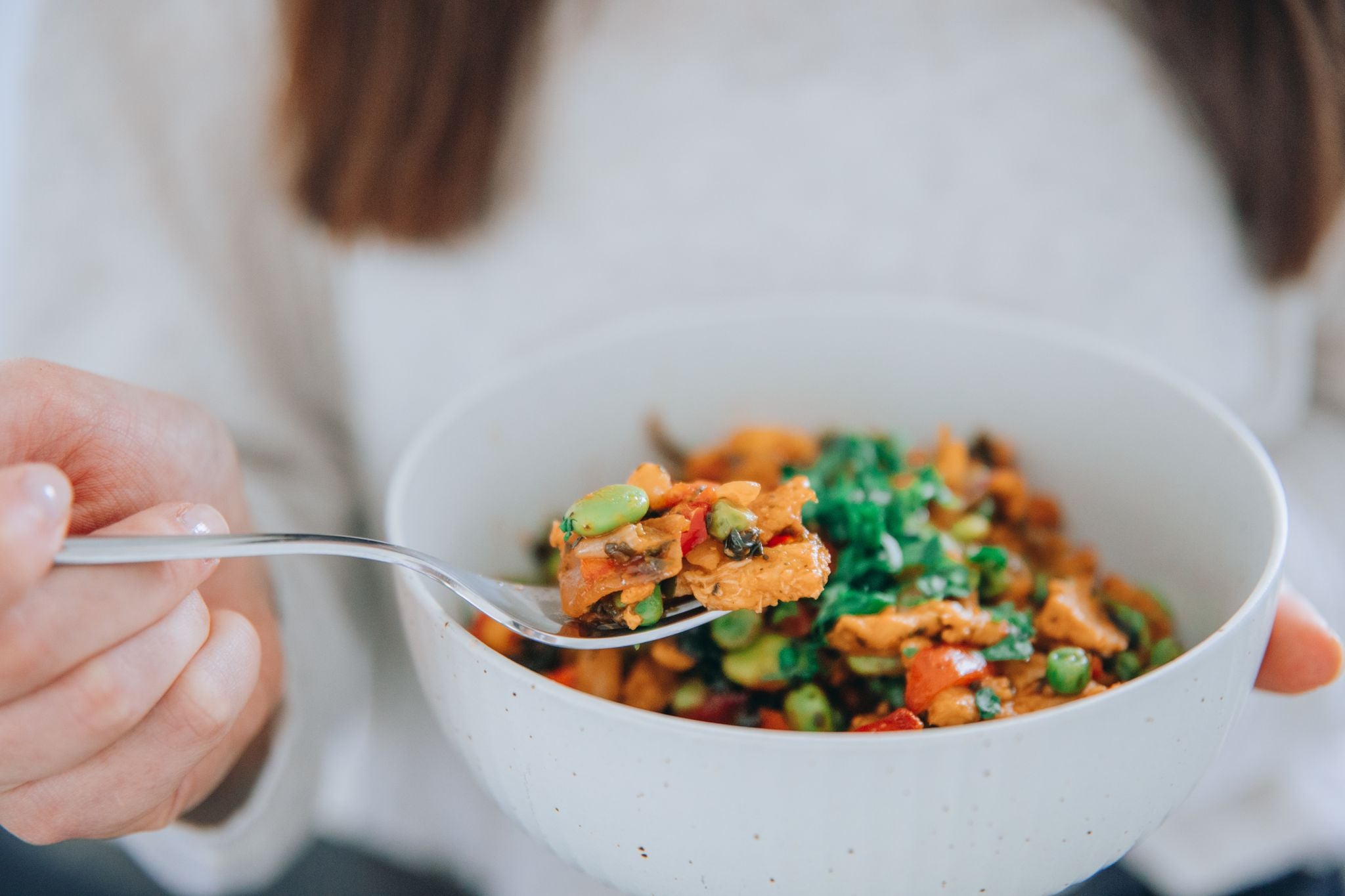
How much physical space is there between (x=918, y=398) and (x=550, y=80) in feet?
1.88

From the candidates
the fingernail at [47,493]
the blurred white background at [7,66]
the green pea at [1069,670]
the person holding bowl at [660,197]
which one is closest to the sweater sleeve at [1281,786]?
the person holding bowl at [660,197]

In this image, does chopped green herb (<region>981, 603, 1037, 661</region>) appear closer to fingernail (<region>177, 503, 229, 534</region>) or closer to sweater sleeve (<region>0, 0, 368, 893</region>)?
fingernail (<region>177, 503, 229, 534</region>)

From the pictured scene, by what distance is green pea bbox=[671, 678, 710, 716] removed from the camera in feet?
2.24

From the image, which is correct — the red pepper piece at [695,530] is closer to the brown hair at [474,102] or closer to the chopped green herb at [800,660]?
the chopped green herb at [800,660]

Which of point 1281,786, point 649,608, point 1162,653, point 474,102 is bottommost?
point 1281,786

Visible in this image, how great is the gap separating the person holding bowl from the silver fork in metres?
0.43

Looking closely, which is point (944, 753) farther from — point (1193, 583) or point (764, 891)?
point (1193, 583)

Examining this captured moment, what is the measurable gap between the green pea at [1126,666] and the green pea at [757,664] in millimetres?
259

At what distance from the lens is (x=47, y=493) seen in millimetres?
456

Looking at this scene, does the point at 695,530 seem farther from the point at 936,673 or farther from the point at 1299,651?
the point at 1299,651

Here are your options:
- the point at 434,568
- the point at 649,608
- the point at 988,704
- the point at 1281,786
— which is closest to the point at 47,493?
the point at 434,568

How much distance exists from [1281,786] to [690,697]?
0.83 metres

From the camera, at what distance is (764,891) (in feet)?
1.80

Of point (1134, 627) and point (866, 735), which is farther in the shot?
point (1134, 627)
